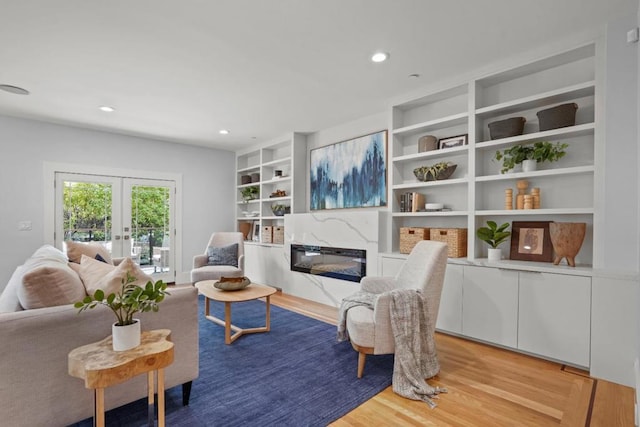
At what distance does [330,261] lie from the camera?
4465 millimetres

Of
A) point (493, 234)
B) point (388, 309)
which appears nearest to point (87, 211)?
point (388, 309)

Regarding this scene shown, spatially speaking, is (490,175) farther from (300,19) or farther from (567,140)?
(300,19)

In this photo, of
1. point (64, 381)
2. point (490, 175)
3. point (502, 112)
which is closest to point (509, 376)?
point (490, 175)

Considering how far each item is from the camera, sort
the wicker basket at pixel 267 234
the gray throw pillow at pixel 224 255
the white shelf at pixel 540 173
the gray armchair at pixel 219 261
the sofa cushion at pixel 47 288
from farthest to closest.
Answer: the wicker basket at pixel 267 234, the gray throw pillow at pixel 224 255, the gray armchair at pixel 219 261, the white shelf at pixel 540 173, the sofa cushion at pixel 47 288

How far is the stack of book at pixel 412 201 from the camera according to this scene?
12.1 ft

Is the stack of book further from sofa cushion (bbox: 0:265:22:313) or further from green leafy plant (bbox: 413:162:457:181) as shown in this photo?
sofa cushion (bbox: 0:265:22:313)

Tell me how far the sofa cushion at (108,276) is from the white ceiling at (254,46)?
171cm

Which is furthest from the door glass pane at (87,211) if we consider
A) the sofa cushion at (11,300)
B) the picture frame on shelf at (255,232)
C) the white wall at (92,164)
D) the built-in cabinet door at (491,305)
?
the built-in cabinet door at (491,305)

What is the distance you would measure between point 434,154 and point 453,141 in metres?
0.25

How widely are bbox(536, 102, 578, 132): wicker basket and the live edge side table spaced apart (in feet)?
10.7

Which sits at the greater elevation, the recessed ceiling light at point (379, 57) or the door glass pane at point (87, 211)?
the recessed ceiling light at point (379, 57)

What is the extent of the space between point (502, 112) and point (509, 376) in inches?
92.2

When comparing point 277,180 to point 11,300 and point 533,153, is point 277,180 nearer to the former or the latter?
point 533,153

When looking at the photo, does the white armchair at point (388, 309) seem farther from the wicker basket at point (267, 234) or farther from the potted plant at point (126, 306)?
the wicker basket at point (267, 234)
